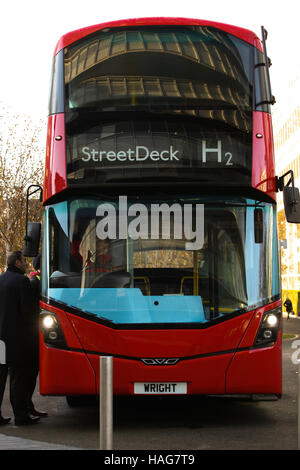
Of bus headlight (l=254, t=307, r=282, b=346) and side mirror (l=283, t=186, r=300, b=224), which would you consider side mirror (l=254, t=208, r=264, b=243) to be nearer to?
side mirror (l=283, t=186, r=300, b=224)

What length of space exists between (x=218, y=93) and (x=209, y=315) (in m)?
2.52

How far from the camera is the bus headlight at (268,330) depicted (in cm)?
974

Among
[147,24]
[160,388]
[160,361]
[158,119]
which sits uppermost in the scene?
[147,24]

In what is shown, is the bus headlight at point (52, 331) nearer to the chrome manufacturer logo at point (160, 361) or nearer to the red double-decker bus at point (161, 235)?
the red double-decker bus at point (161, 235)

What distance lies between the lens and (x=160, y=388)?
9.66 m

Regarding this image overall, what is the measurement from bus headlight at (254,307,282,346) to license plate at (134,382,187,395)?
949 millimetres

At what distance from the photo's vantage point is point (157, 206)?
9945 mm

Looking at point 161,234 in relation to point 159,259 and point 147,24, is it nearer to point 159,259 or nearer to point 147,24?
point 159,259

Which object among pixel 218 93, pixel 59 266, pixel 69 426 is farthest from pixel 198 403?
pixel 218 93

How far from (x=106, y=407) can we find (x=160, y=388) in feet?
10.1

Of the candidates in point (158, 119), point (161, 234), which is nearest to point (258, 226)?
point (161, 234)

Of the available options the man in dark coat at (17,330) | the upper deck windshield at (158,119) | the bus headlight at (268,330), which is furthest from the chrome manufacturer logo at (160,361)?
the upper deck windshield at (158,119)

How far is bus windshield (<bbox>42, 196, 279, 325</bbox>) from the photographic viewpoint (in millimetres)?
9750
